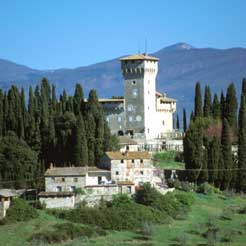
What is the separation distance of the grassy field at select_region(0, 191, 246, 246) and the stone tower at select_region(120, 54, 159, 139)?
20.1 metres

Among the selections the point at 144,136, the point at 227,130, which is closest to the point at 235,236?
the point at 227,130

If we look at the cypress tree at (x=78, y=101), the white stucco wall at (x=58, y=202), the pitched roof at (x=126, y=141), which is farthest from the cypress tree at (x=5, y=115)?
the white stucco wall at (x=58, y=202)

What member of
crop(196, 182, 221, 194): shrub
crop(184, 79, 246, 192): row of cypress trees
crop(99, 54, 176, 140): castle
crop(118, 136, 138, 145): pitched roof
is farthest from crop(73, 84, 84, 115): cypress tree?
crop(196, 182, 221, 194): shrub

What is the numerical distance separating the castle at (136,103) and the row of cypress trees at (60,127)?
→ 5783mm

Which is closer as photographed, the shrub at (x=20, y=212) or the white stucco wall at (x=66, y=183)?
the shrub at (x=20, y=212)

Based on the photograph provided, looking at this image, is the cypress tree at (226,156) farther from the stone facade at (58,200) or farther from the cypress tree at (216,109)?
the stone facade at (58,200)

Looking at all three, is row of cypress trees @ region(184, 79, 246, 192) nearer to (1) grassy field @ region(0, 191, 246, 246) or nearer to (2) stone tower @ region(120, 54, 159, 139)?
(1) grassy field @ region(0, 191, 246, 246)

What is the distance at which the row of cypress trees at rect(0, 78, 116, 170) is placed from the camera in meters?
73.9

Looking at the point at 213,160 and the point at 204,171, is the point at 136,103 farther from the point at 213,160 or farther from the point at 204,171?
the point at 204,171

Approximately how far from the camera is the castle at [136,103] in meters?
87.8

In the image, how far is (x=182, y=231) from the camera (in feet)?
203

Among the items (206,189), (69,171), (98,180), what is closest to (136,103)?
(206,189)

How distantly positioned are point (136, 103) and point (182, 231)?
91.0 feet

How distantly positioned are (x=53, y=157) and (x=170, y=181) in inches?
390
